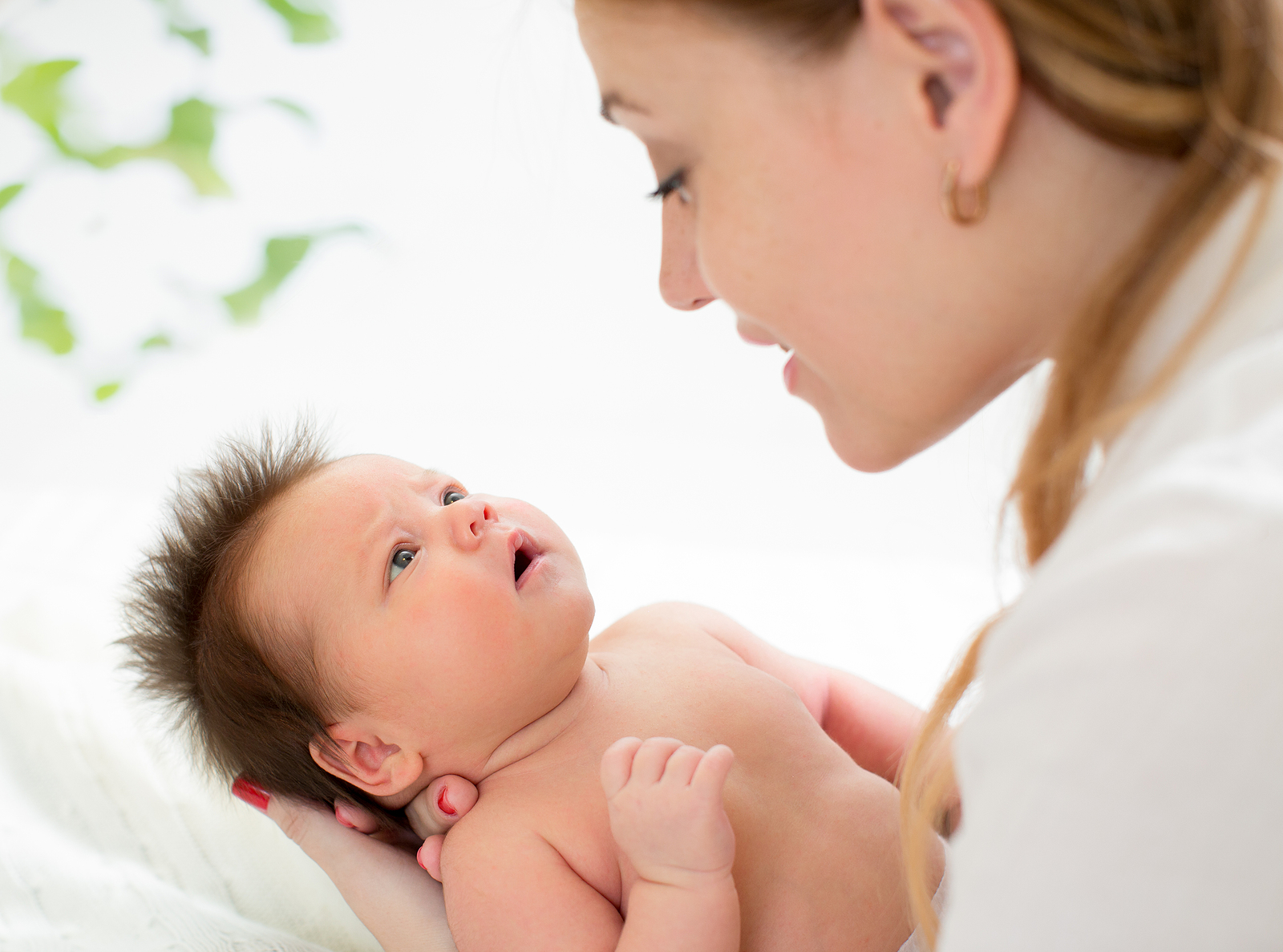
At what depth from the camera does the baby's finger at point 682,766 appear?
987mm

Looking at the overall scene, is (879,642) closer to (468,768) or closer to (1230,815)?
(468,768)

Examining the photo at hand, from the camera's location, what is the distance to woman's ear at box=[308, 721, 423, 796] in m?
1.17

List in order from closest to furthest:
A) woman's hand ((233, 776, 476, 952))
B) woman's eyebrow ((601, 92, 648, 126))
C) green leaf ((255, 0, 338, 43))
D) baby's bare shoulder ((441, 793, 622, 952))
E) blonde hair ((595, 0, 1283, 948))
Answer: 1. blonde hair ((595, 0, 1283, 948))
2. woman's eyebrow ((601, 92, 648, 126))
3. baby's bare shoulder ((441, 793, 622, 952))
4. woman's hand ((233, 776, 476, 952))
5. green leaf ((255, 0, 338, 43))

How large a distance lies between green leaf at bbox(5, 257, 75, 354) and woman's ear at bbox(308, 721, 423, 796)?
1203 millimetres

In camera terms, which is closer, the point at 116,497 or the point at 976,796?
the point at 976,796

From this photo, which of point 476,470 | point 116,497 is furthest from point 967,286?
point 116,497

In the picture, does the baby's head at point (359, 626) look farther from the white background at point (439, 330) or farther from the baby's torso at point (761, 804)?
the white background at point (439, 330)

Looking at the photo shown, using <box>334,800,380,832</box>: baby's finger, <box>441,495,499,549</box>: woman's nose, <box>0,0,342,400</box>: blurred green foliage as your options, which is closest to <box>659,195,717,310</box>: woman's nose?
<box>441,495,499,549</box>: woman's nose

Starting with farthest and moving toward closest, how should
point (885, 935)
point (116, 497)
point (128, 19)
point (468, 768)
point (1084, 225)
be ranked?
1. point (128, 19)
2. point (116, 497)
3. point (468, 768)
4. point (885, 935)
5. point (1084, 225)

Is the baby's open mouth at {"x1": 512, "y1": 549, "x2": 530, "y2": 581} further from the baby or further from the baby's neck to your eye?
the baby's neck

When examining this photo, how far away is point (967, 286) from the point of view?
0.77 metres

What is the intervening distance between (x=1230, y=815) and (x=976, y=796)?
0.13 meters

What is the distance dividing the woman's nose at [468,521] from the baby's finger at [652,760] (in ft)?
0.98

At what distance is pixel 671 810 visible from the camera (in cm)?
98
